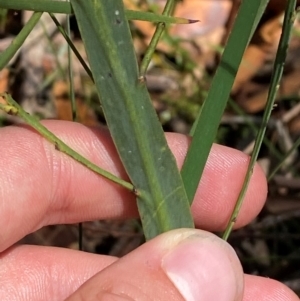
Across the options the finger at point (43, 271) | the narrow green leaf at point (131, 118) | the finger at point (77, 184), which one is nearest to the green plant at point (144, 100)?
the narrow green leaf at point (131, 118)

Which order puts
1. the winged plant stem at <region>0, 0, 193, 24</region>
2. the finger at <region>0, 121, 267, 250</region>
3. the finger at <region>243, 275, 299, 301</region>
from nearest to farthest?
the winged plant stem at <region>0, 0, 193, 24</region> → the finger at <region>0, 121, 267, 250</region> → the finger at <region>243, 275, 299, 301</region>

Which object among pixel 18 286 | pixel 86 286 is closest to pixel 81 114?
pixel 18 286

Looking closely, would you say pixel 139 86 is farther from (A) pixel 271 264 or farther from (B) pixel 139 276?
(A) pixel 271 264

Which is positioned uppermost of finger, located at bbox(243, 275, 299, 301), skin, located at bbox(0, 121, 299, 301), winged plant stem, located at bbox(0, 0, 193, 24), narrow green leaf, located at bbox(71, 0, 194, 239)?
winged plant stem, located at bbox(0, 0, 193, 24)

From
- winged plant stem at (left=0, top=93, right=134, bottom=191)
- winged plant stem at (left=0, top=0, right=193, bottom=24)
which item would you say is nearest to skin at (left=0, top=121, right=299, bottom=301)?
winged plant stem at (left=0, top=93, right=134, bottom=191)

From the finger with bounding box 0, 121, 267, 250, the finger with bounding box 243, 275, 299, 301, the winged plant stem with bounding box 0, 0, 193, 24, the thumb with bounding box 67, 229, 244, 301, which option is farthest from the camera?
the finger with bounding box 243, 275, 299, 301

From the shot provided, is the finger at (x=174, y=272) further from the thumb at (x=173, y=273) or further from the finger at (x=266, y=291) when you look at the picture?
the finger at (x=266, y=291)

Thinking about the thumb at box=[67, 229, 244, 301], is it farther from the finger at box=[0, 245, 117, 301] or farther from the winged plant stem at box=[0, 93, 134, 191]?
the finger at box=[0, 245, 117, 301]

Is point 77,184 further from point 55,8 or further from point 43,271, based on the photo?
point 55,8
